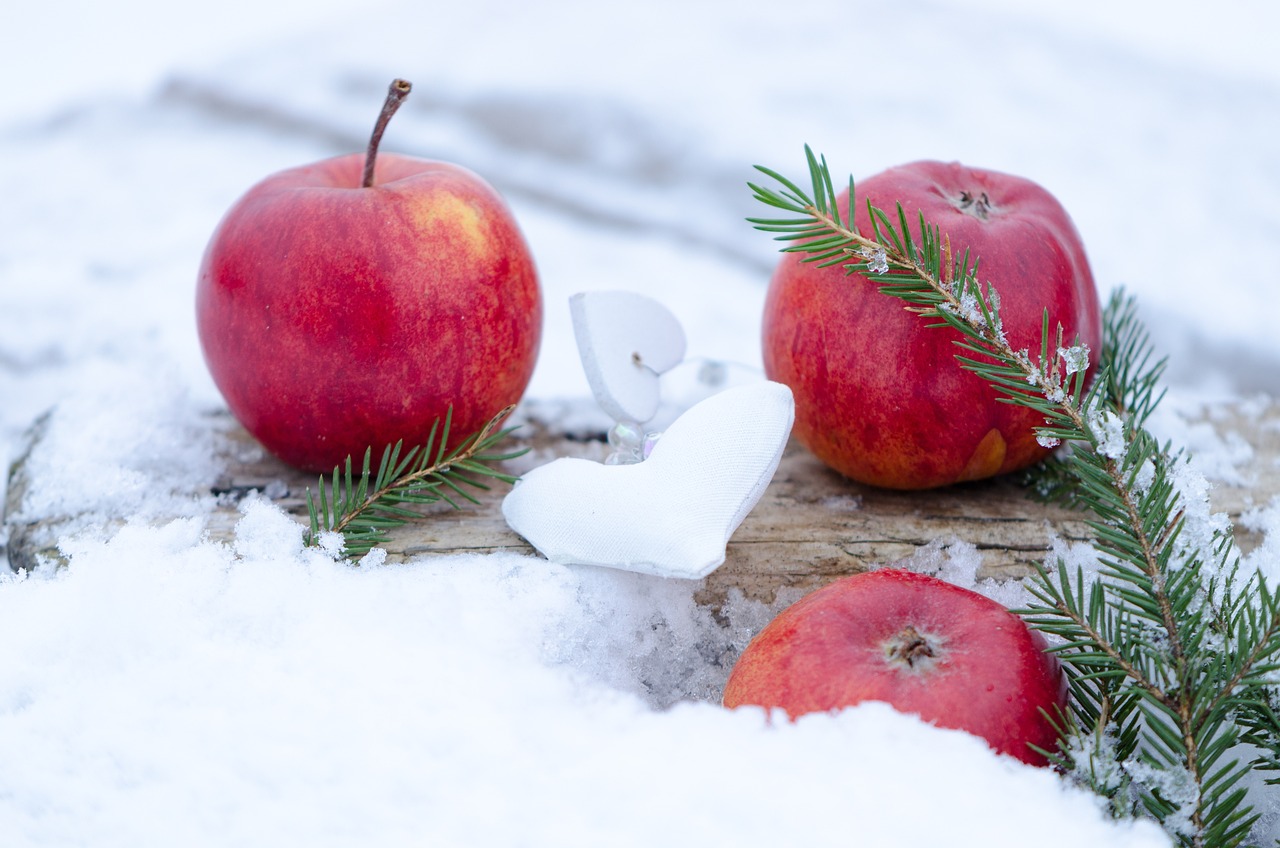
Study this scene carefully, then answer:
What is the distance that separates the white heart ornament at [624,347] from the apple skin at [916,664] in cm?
24

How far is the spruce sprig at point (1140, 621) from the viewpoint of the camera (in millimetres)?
486

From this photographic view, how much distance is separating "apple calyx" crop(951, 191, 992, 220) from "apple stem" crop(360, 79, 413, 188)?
15.5 inches

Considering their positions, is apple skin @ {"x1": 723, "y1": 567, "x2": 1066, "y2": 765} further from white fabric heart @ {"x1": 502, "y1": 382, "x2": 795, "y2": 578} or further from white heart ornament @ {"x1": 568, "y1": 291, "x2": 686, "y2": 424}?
white heart ornament @ {"x1": 568, "y1": 291, "x2": 686, "y2": 424}

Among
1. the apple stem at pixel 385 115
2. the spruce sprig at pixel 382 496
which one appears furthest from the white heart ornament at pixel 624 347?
the apple stem at pixel 385 115

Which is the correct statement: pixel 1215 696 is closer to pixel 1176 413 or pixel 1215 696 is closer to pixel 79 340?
pixel 1176 413

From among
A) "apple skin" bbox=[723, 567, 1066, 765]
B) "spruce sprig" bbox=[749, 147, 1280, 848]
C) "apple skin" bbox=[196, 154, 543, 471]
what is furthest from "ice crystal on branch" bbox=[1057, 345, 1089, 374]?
"apple skin" bbox=[196, 154, 543, 471]

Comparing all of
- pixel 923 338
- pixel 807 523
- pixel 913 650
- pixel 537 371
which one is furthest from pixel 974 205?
pixel 537 371

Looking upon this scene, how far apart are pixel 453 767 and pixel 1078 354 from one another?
420 millimetres

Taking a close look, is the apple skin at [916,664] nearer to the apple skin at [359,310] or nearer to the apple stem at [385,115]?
the apple skin at [359,310]

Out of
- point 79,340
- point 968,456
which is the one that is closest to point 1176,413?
point 968,456

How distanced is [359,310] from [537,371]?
512 mm

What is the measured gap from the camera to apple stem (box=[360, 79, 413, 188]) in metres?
0.75

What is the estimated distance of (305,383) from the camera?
2.48ft

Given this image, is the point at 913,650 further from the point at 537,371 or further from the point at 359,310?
the point at 537,371
